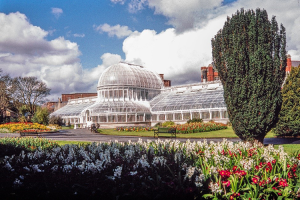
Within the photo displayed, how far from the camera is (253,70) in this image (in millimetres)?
13430

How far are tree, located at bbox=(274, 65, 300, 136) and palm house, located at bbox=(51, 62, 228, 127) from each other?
16803 millimetres

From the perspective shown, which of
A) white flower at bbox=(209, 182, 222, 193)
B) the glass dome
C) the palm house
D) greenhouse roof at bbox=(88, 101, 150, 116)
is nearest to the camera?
white flower at bbox=(209, 182, 222, 193)

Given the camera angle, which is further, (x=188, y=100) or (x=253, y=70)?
(x=188, y=100)

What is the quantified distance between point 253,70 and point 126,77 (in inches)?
1654

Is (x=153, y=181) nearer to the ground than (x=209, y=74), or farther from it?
nearer to the ground

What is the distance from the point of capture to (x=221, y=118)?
40.3 metres

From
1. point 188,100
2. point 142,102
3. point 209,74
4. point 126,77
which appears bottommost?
point 188,100

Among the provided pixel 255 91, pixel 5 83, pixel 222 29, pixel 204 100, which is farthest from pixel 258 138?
pixel 5 83

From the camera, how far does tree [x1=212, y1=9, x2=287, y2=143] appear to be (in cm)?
1350

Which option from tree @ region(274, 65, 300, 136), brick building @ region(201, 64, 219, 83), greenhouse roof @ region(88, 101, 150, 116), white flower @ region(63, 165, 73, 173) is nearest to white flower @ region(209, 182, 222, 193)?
white flower @ region(63, 165, 73, 173)

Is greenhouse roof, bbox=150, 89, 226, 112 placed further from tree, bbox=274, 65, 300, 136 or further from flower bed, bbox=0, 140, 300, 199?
flower bed, bbox=0, 140, 300, 199

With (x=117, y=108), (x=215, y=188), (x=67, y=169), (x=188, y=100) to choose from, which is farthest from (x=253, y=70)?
(x=117, y=108)

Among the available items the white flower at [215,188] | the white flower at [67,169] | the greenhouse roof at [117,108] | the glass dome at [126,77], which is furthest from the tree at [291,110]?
the glass dome at [126,77]

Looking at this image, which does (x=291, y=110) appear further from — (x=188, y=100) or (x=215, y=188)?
(x=188, y=100)
